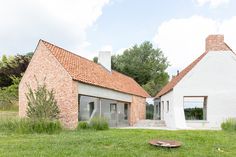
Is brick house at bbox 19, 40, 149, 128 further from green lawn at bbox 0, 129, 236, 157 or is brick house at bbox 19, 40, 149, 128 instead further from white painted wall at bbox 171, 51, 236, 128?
green lawn at bbox 0, 129, 236, 157

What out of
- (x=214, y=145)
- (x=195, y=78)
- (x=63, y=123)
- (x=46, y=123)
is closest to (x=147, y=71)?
(x=195, y=78)

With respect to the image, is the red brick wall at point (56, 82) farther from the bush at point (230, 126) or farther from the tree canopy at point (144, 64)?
the tree canopy at point (144, 64)

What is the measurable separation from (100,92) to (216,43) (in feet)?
33.6

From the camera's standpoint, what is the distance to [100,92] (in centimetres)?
2688

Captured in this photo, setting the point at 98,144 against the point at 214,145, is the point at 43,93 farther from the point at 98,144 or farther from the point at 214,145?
the point at 214,145

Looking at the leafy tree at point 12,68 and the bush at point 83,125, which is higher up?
the leafy tree at point 12,68

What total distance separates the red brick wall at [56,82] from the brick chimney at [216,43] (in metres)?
11.4

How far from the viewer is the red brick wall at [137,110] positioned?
1393 inches

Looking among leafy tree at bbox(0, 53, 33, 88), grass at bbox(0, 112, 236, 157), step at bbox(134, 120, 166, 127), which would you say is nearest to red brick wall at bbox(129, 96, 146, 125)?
step at bbox(134, 120, 166, 127)

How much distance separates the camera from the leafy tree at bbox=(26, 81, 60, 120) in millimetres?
21391

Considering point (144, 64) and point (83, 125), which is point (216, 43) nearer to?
point (83, 125)

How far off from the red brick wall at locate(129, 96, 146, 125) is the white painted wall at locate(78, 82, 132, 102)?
7.01 ft

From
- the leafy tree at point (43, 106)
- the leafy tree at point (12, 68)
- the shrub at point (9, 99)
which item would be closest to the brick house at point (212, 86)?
the leafy tree at point (43, 106)

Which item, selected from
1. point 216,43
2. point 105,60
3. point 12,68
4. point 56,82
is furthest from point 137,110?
point 12,68
